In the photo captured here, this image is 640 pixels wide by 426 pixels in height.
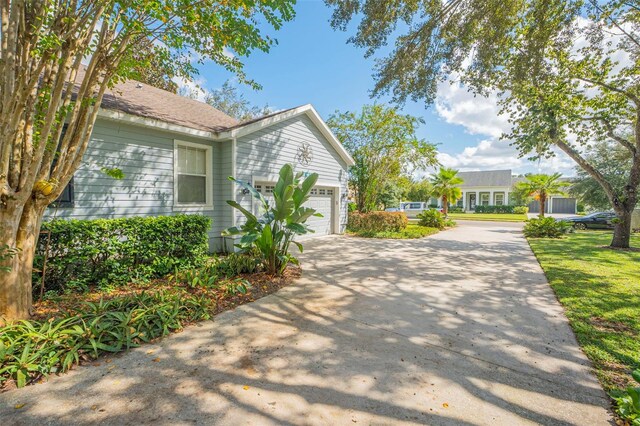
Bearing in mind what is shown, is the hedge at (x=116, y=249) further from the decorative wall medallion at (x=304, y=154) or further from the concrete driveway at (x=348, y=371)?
the decorative wall medallion at (x=304, y=154)

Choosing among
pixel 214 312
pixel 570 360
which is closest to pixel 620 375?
pixel 570 360

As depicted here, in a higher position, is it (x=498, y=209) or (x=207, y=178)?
(x=207, y=178)

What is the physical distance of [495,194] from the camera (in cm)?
4141

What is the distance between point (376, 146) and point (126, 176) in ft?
41.5

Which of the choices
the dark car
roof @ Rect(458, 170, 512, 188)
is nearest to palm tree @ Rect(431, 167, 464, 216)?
the dark car

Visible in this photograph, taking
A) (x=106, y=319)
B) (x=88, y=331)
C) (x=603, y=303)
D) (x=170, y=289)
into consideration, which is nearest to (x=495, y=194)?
(x=603, y=303)

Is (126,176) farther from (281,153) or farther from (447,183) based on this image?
(447,183)

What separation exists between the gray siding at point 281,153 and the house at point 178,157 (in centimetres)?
3

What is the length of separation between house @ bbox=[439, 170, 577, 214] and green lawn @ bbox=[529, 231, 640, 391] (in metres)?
35.1

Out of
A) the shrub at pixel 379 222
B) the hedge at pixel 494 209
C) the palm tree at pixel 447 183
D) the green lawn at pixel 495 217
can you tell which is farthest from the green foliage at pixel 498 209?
the shrub at pixel 379 222

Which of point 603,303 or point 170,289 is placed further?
point 170,289

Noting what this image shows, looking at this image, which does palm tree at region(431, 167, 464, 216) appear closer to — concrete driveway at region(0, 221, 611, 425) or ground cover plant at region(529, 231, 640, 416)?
ground cover plant at region(529, 231, 640, 416)

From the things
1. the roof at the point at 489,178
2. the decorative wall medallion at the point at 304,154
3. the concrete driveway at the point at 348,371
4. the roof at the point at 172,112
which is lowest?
the concrete driveway at the point at 348,371

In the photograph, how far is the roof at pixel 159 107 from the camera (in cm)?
678
